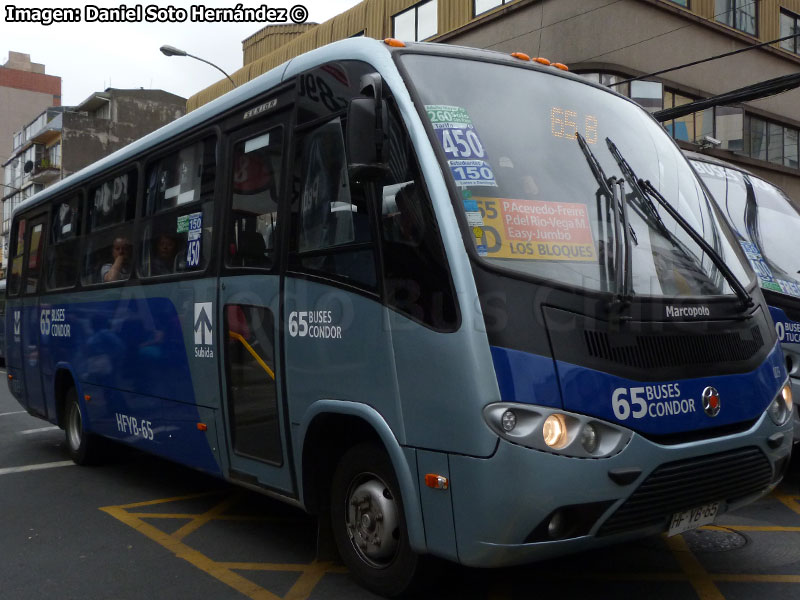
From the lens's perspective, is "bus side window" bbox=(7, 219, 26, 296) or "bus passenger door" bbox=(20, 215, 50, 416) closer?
"bus passenger door" bbox=(20, 215, 50, 416)

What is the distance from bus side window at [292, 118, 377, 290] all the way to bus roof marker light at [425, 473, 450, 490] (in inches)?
39.7

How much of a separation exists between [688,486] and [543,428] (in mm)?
841

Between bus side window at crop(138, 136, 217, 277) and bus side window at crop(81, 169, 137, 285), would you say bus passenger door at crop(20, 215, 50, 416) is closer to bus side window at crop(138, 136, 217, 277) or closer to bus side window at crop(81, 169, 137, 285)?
bus side window at crop(81, 169, 137, 285)

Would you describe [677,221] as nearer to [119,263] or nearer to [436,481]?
[436,481]

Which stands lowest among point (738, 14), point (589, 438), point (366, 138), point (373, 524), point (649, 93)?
point (373, 524)

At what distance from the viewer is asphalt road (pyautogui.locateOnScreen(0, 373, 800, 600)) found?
4711mm

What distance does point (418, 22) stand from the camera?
26.7 metres

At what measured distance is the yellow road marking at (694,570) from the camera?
4.54 meters

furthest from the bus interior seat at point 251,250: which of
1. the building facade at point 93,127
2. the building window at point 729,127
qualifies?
the building facade at point 93,127

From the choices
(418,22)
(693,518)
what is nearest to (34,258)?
(693,518)

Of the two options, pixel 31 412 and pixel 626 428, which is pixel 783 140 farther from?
pixel 626 428

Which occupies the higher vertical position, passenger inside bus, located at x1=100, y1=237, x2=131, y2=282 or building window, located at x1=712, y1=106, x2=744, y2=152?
building window, located at x1=712, y1=106, x2=744, y2=152

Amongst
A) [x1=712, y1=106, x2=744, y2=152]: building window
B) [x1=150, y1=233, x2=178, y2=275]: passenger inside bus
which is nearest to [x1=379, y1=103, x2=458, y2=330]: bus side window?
[x1=150, y1=233, x2=178, y2=275]: passenger inside bus

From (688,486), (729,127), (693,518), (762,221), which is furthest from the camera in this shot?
(729,127)
